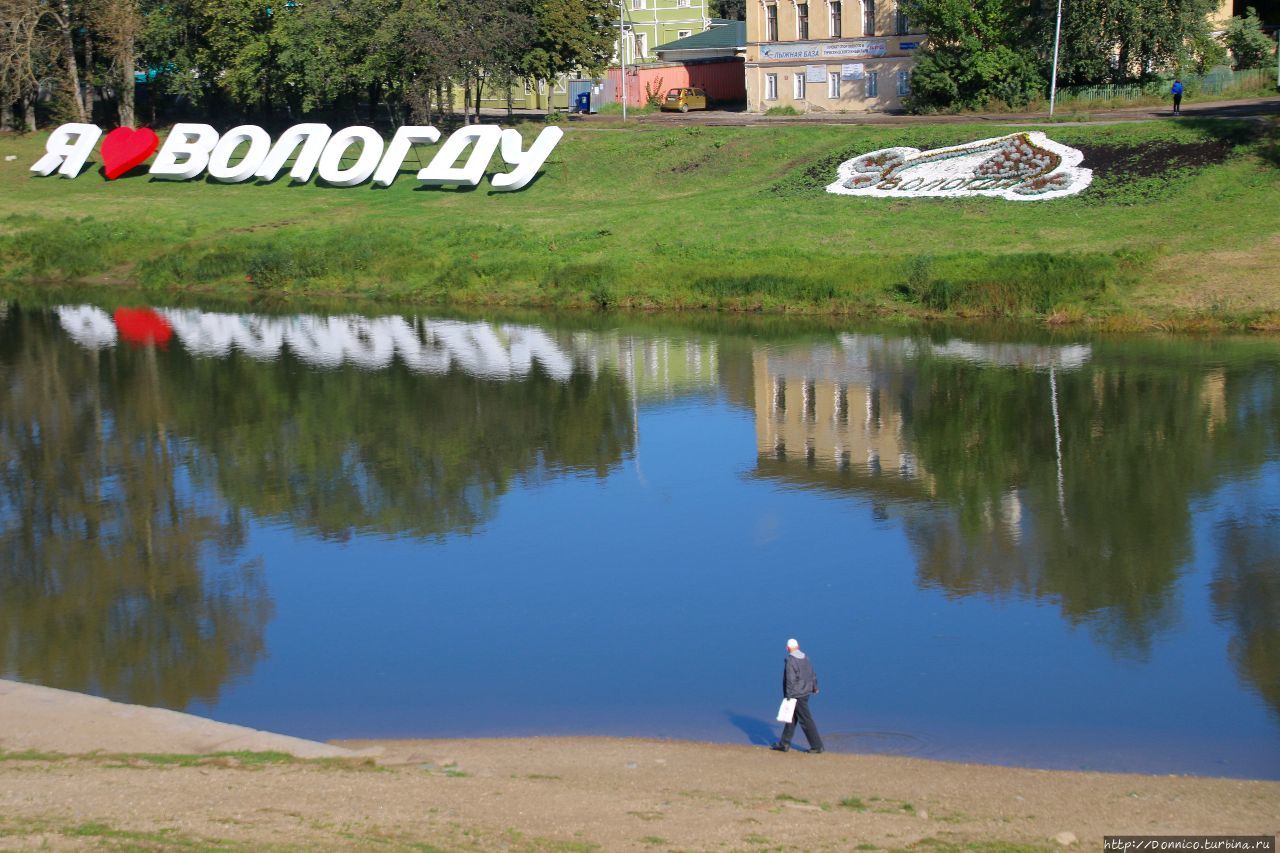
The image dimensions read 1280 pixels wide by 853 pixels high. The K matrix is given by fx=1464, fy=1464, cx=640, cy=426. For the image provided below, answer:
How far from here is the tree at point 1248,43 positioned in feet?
203

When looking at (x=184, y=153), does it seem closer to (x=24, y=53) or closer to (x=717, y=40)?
(x=24, y=53)

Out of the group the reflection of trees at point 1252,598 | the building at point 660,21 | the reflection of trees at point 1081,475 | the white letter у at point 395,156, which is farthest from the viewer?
the building at point 660,21

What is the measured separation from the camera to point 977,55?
2411 inches

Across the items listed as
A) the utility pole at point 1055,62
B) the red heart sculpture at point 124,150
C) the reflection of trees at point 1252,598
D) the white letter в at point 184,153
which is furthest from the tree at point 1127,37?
the reflection of trees at point 1252,598

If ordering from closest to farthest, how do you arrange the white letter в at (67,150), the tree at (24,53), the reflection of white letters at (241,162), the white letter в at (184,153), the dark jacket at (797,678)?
the dark jacket at (797,678), the reflection of white letters at (241,162), the white letter в at (184,153), the white letter в at (67,150), the tree at (24,53)

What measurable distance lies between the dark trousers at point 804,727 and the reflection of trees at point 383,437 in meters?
9.81

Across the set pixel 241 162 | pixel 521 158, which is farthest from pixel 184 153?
pixel 521 158

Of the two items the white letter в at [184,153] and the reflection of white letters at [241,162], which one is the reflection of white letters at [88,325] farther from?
the white letter в at [184,153]

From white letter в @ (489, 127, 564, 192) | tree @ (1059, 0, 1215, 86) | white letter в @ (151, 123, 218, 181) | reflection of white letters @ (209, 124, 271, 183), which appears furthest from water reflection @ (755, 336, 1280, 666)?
white letter в @ (151, 123, 218, 181)

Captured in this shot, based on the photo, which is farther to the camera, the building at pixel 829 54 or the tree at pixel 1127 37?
the building at pixel 829 54

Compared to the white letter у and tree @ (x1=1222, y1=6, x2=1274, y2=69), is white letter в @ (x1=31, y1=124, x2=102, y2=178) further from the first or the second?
tree @ (x1=1222, y1=6, x2=1274, y2=69)

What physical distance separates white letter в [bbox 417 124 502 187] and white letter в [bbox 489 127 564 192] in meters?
0.60

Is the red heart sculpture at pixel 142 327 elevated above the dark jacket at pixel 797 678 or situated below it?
below

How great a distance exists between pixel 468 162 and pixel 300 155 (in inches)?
353
